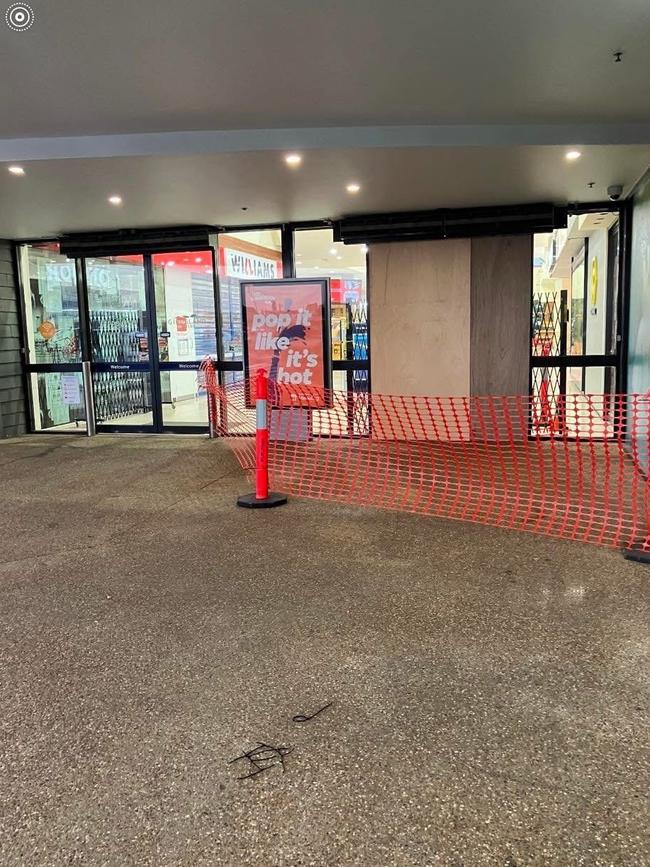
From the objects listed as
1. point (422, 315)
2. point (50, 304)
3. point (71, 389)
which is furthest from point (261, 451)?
point (50, 304)

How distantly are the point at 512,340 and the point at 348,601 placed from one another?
5.63 meters

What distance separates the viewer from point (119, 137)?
5.36 meters

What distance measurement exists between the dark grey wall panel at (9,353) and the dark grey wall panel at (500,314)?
22.4ft

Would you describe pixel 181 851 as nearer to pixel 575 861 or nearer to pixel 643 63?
pixel 575 861

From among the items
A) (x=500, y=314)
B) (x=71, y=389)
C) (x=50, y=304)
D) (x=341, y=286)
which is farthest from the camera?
(x=71, y=389)

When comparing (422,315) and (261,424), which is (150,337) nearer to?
(422,315)

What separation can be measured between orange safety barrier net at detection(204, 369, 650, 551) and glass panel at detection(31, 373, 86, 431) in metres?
2.39

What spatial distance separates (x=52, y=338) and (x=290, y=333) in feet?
13.6

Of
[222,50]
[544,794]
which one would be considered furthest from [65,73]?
[544,794]

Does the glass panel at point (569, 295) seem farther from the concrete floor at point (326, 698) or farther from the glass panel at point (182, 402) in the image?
the glass panel at point (182, 402)

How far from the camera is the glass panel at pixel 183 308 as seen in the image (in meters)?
9.20

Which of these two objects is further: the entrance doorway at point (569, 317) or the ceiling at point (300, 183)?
the entrance doorway at point (569, 317)

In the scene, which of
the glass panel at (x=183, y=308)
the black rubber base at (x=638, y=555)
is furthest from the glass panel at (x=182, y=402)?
the black rubber base at (x=638, y=555)

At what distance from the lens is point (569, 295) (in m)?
8.21
